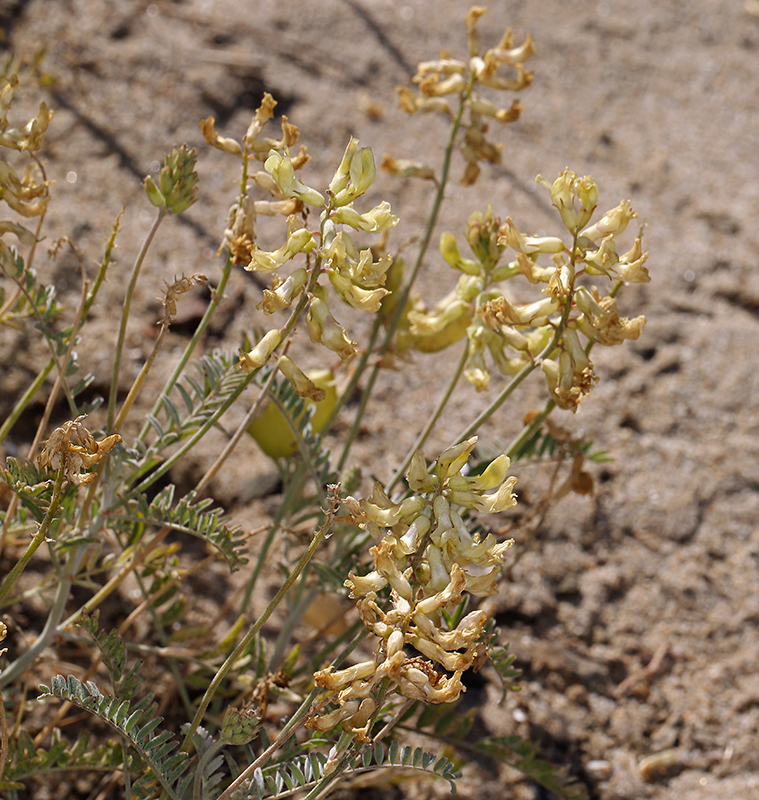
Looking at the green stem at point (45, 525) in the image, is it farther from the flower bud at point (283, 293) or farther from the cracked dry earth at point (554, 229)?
the cracked dry earth at point (554, 229)

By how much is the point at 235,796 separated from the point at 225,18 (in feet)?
9.60

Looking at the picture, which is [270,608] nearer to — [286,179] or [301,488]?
[286,179]

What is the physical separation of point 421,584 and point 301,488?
29.7 inches

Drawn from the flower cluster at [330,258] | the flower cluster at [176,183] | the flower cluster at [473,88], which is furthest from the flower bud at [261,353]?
the flower cluster at [473,88]

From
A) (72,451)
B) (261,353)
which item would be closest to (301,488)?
(261,353)

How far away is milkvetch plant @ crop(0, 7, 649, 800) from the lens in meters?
1.07

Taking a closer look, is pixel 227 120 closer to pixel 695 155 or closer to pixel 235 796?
pixel 695 155

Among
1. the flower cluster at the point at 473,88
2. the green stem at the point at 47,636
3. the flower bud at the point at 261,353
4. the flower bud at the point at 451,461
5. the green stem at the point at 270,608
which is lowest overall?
the green stem at the point at 47,636

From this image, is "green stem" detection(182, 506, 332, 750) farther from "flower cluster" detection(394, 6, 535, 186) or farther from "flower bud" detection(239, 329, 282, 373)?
"flower cluster" detection(394, 6, 535, 186)

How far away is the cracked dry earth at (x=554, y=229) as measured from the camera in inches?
83.4

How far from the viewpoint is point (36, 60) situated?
8.99 feet

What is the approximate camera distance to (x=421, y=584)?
109 centimetres

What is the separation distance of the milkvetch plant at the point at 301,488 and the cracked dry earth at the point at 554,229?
0.37 meters

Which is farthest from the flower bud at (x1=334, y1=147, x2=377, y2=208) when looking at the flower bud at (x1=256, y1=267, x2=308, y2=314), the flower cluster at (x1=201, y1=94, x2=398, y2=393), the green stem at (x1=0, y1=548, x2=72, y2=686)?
the green stem at (x1=0, y1=548, x2=72, y2=686)
